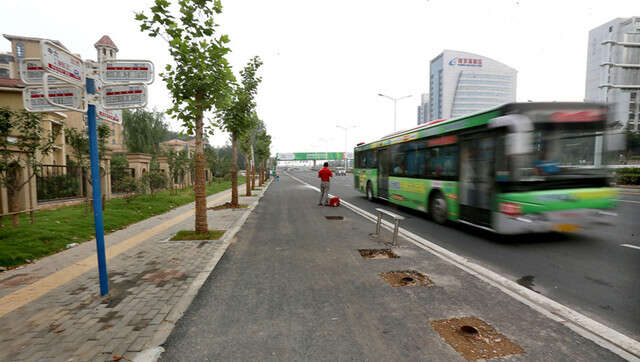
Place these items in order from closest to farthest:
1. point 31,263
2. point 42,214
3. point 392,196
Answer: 1. point 31,263
2. point 42,214
3. point 392,196

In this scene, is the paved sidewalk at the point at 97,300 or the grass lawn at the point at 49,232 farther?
the grass lawn at the point at 49,232

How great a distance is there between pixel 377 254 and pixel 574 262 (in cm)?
347

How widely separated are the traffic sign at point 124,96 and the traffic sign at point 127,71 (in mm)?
80

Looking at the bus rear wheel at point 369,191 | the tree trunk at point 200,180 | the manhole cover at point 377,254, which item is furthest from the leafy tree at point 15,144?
the bus rear wheel at point 369,191

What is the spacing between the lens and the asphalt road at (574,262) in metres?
3.67

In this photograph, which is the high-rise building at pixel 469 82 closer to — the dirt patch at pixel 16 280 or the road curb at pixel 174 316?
the road curb at pixel 174 316

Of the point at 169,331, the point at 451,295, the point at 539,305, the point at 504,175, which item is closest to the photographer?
the point at 169,331

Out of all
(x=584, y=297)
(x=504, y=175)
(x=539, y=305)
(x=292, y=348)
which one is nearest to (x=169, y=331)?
(x=292, y=348)

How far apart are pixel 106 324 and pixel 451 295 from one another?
4.32 m

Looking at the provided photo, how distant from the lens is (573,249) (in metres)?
6.04

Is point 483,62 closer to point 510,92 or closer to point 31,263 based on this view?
point 510,92

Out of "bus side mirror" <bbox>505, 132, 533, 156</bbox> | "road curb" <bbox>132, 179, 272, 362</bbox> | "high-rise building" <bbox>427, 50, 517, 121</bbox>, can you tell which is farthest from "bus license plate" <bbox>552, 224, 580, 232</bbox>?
"high-rise building" <bbox>427, 50, 517, 121</bbox>

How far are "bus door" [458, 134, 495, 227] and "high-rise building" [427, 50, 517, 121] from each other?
13029cm

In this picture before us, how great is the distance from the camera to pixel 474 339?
301cm
